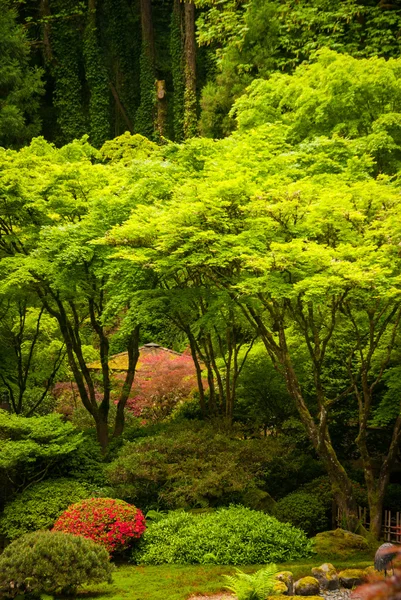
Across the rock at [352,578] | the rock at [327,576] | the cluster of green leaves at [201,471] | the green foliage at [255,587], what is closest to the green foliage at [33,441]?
the cluster of green leaves at [201,471]

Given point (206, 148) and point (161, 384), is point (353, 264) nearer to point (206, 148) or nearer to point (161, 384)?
point (206, 148)

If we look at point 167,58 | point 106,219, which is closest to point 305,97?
point 106,219

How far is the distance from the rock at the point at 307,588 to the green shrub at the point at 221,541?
2.15 meters

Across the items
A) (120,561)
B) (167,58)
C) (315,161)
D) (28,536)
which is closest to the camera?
(28,536)

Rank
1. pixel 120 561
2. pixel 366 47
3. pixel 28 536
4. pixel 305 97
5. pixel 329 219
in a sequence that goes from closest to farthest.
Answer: pixel 28 536, pixel 329 219, pixel 120 561, pixel 305 97, pixel 366 47

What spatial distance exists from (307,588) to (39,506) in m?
5.57

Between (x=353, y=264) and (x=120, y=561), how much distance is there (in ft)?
20.2

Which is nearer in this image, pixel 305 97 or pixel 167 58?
pixel 305 97

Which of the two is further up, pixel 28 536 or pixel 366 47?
pixel 366 47

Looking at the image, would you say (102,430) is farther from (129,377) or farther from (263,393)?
(263,393)

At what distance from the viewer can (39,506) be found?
12.4m

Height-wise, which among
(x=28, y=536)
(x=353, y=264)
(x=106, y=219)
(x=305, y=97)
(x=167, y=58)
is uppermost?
(x=167, y=58)

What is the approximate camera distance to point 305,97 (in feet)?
47.6

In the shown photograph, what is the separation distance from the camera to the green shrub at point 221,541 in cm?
1087
